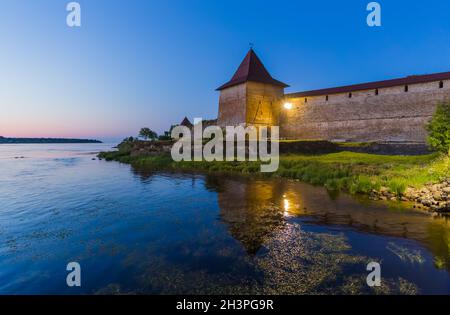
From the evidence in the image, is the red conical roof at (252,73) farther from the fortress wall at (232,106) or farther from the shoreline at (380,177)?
the shoreline at (380,177)

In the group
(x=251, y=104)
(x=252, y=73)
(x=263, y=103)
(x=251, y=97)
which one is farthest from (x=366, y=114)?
(x=252, y=73)

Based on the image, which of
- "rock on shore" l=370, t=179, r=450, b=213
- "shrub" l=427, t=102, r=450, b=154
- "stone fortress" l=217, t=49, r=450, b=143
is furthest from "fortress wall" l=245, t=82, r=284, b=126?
"rock on shore" l=370, t=179, r=450, b=213

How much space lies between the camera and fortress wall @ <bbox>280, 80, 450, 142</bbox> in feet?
78.8

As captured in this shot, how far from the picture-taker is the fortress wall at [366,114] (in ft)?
78.8

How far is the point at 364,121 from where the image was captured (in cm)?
2717

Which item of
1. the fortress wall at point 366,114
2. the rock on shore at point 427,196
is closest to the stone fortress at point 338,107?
the fortress wall at point 366,114

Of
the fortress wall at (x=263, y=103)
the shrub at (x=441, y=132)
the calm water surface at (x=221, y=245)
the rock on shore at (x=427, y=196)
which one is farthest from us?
the fortress wall at (x=263, y=103)

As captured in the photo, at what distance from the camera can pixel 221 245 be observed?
5816 millimetres

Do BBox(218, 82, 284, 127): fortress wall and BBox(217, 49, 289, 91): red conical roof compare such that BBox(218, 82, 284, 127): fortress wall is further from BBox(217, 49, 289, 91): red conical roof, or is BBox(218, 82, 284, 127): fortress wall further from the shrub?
the shrub

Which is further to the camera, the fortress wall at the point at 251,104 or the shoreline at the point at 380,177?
the fortress wall at the point at 251,104

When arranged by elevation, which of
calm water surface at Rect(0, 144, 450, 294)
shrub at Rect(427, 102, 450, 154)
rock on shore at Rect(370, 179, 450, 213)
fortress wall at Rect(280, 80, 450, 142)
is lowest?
calm water surface at Rect(0, 144, 450, 294)

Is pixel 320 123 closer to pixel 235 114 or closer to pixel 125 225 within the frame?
pixel 235 114

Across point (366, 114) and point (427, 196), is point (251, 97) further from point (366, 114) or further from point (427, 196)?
point (427, 196)

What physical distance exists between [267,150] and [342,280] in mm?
19287
